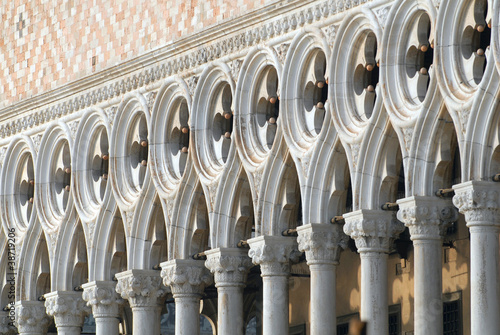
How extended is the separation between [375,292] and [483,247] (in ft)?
6.90

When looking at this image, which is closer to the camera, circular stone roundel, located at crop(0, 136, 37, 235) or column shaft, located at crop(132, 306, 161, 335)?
column shaft, located at crop(132, 306, 161, 335)

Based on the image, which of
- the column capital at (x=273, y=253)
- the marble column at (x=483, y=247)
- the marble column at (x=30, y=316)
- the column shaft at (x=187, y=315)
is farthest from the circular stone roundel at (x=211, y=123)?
the marble column at (x=483, y=247)

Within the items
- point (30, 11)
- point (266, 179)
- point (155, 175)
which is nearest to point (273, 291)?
point (266, 179)

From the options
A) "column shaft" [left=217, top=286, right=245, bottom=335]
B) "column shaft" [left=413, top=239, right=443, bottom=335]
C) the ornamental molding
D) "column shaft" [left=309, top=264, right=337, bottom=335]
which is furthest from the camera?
"column shaft" [left=217, top=286, right=245, bottom=335]

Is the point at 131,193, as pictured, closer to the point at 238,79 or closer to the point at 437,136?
the point at 238,79

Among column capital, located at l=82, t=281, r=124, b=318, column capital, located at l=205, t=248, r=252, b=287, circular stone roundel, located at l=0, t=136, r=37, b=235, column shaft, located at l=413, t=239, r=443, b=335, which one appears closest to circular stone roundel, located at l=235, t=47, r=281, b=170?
column capital, located at l=205, t=248, r=252, b=287

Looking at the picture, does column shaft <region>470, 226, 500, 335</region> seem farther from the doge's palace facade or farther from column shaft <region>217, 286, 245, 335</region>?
column shaft <region>217, 286, 245, 335</region>

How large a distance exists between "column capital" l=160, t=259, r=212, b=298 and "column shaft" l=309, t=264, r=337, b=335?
9.75ft

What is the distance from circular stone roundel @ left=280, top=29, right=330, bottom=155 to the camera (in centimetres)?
2308

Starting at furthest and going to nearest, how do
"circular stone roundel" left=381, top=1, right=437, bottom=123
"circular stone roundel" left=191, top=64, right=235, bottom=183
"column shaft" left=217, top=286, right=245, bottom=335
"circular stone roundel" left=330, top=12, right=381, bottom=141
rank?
"circular stone roundel" left=191, top=64, right=235, bottom=183 → "column shaft" left=217, top=286, right=245, bottom=335 → "circular stone roundel" left=330, top=12, right=381, bottom=141 → "circular stone roundel" left=381, top=1, right=437, bottom=123

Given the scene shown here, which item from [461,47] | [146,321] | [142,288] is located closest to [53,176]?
[142,288]

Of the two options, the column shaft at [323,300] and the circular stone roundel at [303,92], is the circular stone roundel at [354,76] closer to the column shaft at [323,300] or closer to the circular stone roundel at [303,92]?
the circular stone roundel at [303,92]

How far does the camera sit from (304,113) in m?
23.3

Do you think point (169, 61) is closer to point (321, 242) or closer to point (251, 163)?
point (251, 163)
